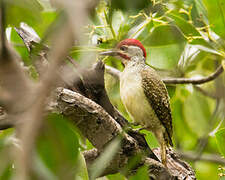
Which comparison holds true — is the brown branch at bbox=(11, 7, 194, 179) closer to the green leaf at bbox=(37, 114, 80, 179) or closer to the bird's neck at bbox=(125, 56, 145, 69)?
the bird's neck at bbox=(125, 56, 145, 69)

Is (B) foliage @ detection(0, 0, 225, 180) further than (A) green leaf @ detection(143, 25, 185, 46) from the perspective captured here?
No

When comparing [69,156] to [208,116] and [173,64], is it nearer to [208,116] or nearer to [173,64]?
[173,64]

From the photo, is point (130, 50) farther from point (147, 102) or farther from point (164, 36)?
point (147, 102)

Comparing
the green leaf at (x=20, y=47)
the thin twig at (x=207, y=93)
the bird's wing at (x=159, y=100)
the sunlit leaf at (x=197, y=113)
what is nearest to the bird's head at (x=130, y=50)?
the bird's wing at (x=159, y=100)

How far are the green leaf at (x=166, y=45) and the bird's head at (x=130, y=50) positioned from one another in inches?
5.6

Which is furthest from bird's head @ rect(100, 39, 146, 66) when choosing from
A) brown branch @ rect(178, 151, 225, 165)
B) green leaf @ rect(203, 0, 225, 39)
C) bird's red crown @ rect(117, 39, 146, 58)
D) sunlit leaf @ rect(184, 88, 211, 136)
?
brown branch @ rect(178, 151, 225, 165)

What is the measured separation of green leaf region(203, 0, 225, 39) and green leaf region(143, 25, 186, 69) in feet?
0.99

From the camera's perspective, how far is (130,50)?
350 cm

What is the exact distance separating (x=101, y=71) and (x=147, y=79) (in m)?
0.85

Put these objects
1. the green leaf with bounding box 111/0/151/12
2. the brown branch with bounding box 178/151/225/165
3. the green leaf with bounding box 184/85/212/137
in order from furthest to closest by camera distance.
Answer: the brown branch with bounding box 178/151/225/165 → the green leaf with bounding box 184/85/212/137 → the green leaf with bounding box 111/0/151/12

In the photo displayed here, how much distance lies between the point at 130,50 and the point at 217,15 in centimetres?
81

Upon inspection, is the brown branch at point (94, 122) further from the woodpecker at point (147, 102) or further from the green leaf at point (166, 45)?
the green leaf at point (166, 45)

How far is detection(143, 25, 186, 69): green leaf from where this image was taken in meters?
3.46

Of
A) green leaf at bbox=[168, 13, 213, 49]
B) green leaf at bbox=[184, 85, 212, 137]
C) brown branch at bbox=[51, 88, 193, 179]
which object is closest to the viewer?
brown branch at bbox=[51, 88, 193, 179]
